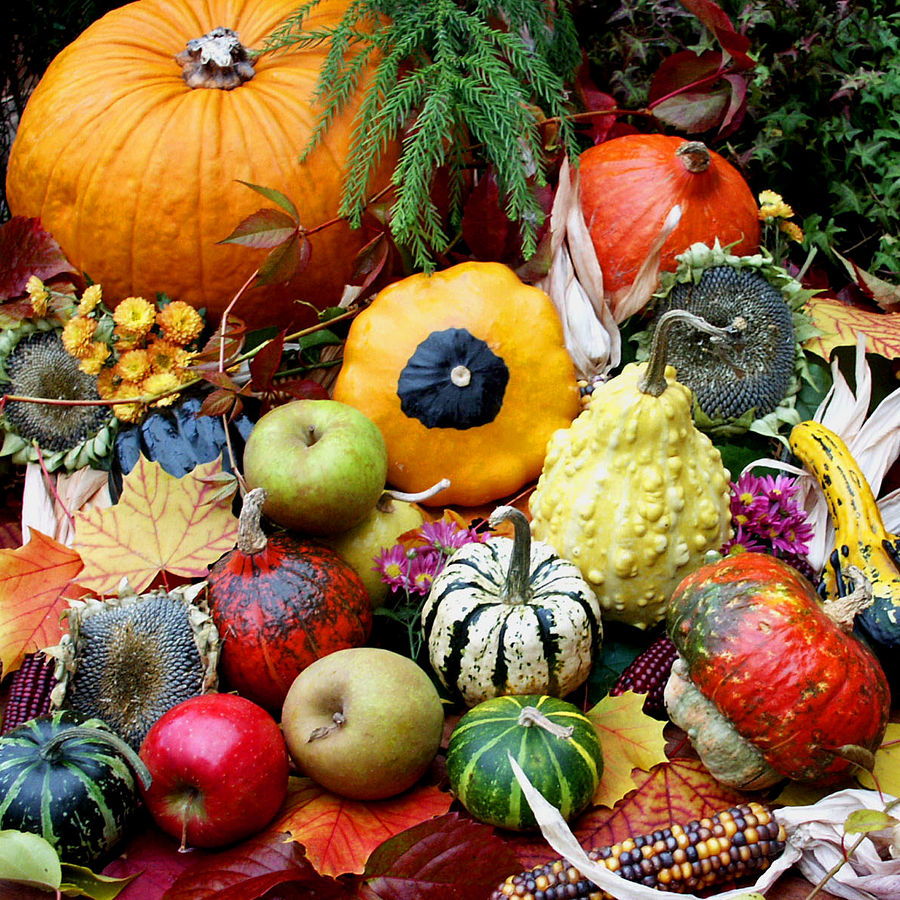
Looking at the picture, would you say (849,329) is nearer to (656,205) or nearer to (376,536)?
(656,205)

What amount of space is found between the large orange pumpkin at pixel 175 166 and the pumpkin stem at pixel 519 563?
1.13m

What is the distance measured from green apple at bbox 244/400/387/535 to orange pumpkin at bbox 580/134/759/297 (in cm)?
94

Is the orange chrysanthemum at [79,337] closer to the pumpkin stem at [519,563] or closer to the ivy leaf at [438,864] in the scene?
the pumpkin stem at [519,563]

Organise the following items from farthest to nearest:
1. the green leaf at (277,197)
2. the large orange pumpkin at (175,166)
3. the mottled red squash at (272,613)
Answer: the large orange pumpkin at (175,166) < the green leaf at (277,197) < the mottled red squash at (272,613)

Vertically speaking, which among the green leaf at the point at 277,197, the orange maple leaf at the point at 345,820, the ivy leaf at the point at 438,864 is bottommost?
the orange maple leaf at the point at 345,820

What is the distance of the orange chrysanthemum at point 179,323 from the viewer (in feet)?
7.73

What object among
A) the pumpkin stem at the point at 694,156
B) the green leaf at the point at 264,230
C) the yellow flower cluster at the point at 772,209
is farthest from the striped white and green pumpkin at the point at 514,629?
the yellow flower cluster at the point at 772,209

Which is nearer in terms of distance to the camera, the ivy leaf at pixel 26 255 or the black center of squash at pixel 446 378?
the black center of squash at pixel 446 378

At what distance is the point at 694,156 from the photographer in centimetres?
244

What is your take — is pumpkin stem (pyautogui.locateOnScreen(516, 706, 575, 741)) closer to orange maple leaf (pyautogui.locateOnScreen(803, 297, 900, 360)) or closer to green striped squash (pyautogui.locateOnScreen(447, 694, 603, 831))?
green striped squash (pyautogui.locateOnScreen(447, 694, 603, 831))

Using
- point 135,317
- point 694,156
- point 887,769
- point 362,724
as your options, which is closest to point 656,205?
point 694,156

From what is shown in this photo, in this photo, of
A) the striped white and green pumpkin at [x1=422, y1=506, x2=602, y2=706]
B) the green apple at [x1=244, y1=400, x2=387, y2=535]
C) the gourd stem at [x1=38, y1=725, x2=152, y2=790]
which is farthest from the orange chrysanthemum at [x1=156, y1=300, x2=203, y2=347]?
the gourd stem at [x1=38, y1=725, x2=152, y2=790]

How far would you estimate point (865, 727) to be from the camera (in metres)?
1.58

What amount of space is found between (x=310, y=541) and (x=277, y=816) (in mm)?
579
